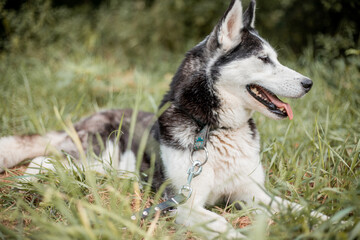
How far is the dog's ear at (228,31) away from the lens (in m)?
2.17

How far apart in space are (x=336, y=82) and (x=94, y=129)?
367cm

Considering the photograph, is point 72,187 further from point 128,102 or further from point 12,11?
point 12,11

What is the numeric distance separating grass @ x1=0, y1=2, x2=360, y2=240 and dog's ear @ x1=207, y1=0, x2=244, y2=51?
0.78 m

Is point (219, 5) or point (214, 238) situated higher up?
point (219, 5)

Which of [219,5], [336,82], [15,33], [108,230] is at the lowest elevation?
[108,230]

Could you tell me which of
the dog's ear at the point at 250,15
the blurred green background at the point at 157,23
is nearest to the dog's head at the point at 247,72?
the dog's ear at the point at 250,15

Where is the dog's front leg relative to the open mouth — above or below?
below

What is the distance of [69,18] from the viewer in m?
5.88

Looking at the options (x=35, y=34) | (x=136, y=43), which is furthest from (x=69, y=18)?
(x=136, y=43)

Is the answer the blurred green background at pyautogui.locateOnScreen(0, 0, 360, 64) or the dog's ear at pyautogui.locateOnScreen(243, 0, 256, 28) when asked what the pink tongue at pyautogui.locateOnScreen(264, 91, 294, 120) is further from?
the blurred green background at pyautogui.locateOnScreen(0, 0, 360, 64)

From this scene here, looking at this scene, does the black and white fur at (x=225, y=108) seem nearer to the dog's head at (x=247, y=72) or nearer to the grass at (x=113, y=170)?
the dog's head at (x=247, y=72)

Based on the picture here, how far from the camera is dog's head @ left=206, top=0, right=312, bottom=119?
6.95 feet

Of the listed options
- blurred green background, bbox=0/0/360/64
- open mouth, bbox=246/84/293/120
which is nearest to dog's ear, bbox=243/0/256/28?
open mouth, bbox=246/84/293/120

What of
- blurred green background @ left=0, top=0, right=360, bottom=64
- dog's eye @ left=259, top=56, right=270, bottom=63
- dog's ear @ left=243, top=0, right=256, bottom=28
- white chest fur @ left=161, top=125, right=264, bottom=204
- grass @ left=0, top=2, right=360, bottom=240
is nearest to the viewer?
grass @ left=0, top=2, right=360, bottom=240
